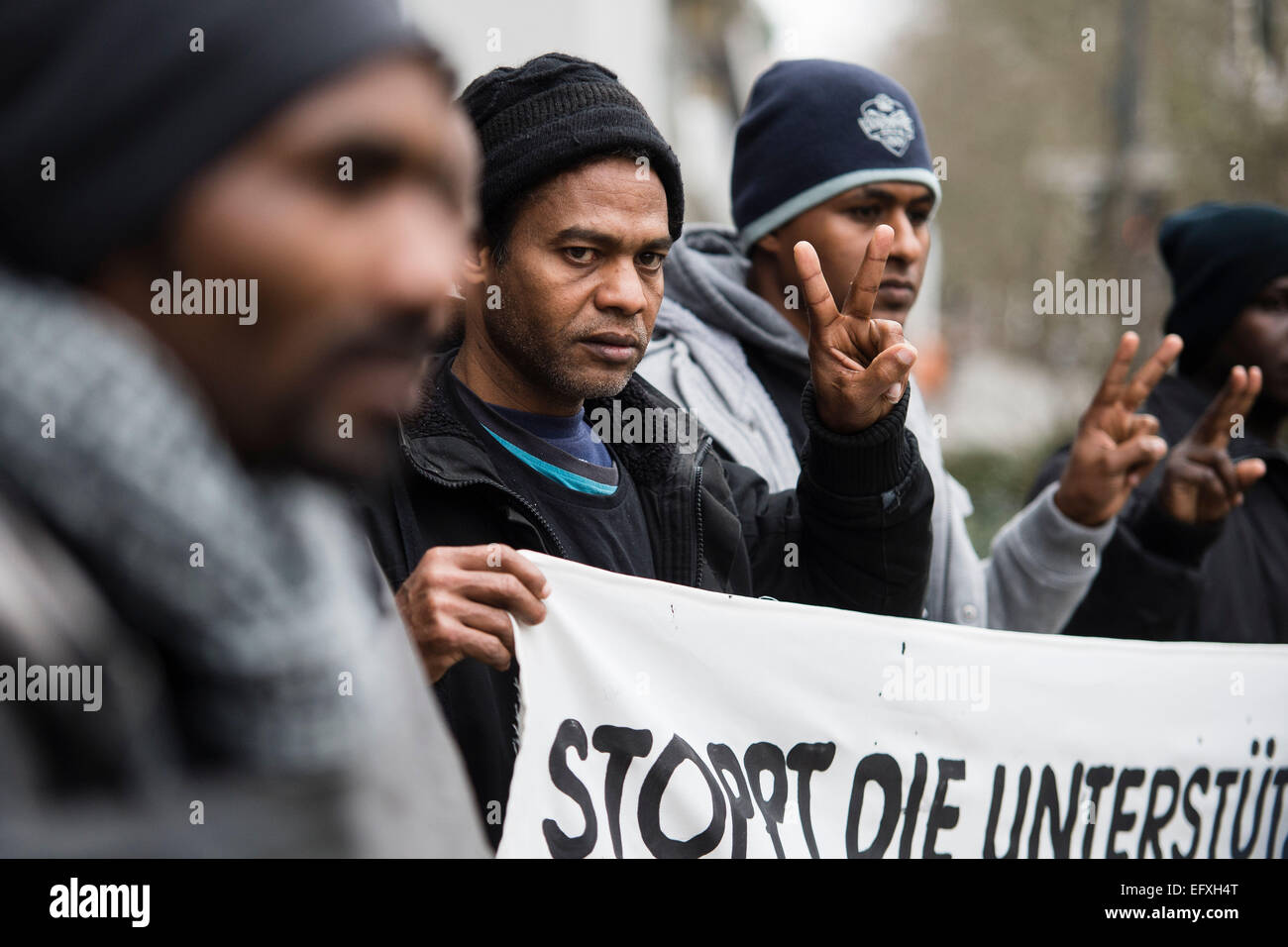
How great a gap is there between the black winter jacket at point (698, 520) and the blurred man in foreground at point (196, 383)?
1.28 metres

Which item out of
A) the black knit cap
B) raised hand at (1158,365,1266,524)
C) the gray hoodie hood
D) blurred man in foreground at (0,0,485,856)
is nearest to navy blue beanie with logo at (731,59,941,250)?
the gray hoodie hood

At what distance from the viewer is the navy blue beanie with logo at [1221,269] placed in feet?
13.8

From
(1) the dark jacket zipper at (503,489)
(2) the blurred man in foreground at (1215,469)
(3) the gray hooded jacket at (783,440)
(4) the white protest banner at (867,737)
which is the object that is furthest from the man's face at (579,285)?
(2) the blurred man in foreground at (1215,469)

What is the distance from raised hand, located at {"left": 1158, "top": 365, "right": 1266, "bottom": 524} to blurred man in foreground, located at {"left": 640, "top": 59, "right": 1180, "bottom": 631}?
271mm

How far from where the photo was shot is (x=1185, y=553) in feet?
11.6

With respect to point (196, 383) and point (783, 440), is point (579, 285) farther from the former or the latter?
point (196, 383)

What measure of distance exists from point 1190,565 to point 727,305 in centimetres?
142

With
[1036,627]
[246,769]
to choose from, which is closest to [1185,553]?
[1036,627]

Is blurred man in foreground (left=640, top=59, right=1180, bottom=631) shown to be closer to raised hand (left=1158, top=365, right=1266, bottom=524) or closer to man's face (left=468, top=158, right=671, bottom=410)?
raised hand (left=1158, top=365, right=1266, bottom=524)

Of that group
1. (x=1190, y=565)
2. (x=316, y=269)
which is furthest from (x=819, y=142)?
(x=316, y=269)

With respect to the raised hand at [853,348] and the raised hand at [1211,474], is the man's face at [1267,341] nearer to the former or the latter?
the raised hand at [1211,474]
